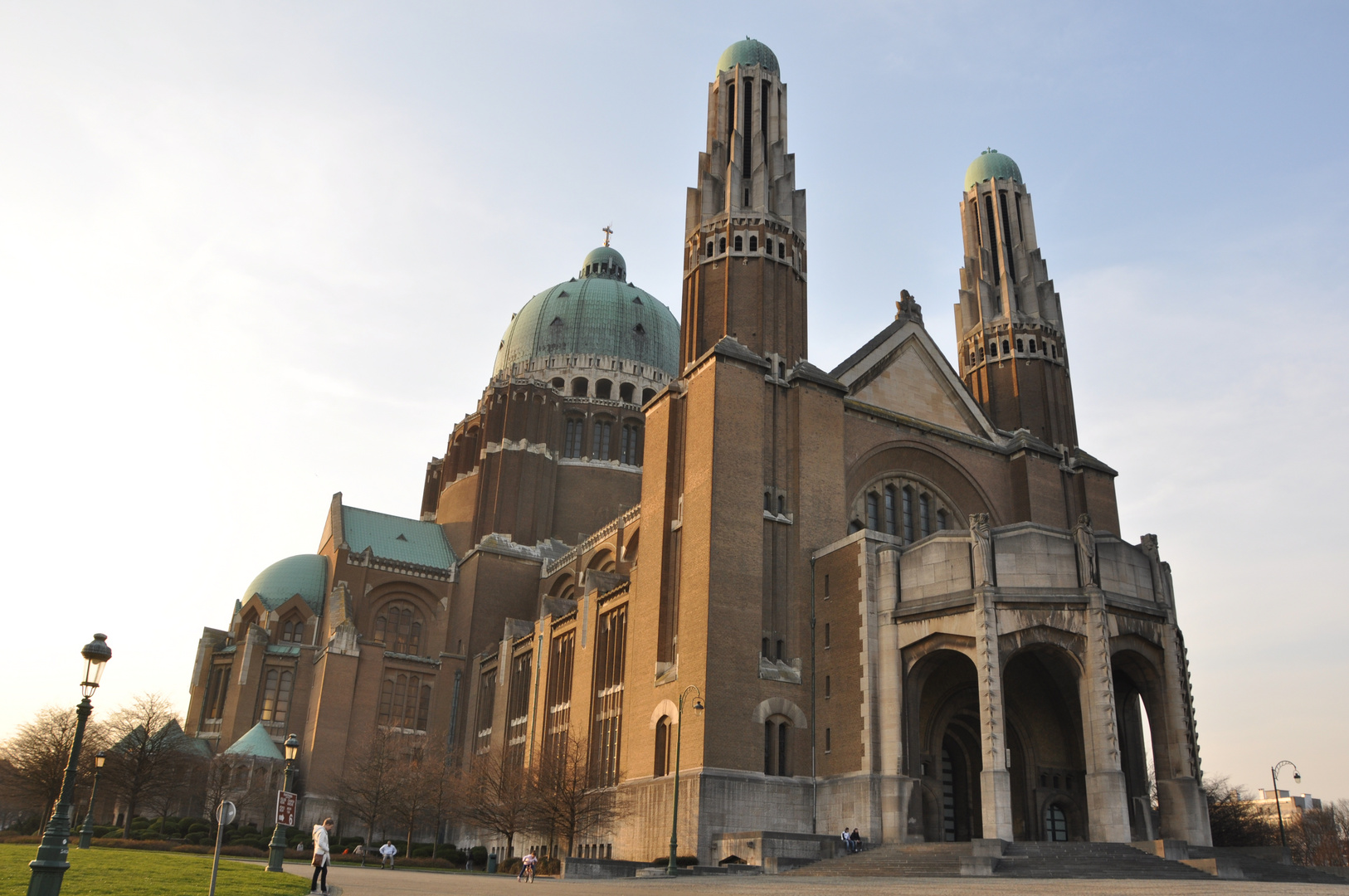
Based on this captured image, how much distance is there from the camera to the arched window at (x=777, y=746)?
35406 millimetres

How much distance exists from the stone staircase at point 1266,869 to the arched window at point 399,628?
44660 mm

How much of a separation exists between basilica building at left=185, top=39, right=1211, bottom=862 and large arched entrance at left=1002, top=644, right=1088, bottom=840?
0.12 metres

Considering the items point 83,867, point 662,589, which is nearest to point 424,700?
point 662,589

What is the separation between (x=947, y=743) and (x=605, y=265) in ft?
181

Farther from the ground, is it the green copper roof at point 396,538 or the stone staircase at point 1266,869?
the green copper roof at point 396,538

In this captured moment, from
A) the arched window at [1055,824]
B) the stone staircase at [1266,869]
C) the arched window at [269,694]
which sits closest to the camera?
the stone staircase at [1266,869]

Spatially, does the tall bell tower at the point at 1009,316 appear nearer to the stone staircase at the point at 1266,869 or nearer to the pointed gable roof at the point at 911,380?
the pointed gable roof at the point at 911,380

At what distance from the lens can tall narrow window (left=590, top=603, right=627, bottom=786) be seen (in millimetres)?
41250

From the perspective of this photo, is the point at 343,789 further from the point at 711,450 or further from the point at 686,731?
the point at 711,450

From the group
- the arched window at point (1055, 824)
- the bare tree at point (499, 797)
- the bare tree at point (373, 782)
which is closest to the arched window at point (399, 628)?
the bare tree at point (373, 782)

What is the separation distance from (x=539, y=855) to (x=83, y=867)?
23.7 meters

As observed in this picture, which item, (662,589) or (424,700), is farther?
(424,700)

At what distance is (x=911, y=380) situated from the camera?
153 ft

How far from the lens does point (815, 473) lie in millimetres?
39938
